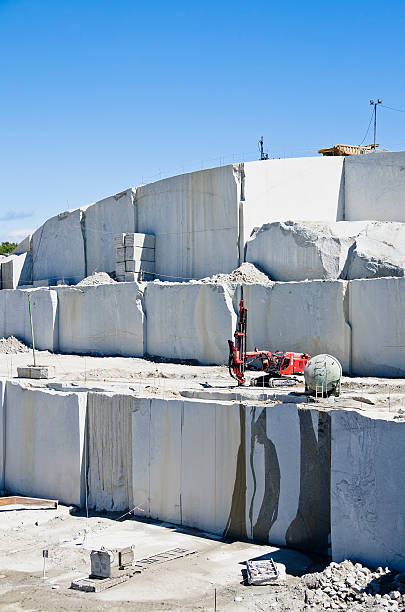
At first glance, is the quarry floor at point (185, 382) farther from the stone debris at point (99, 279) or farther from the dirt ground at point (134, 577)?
the stone debris at point (99, 279)

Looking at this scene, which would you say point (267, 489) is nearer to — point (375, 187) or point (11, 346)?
point (375, 187)

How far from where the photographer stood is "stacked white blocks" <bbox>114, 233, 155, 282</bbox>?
86.6 ft

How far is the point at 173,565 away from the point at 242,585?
4.29 feet

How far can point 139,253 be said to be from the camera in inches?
1043

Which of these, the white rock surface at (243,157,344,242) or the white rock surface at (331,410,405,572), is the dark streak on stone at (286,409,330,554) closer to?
the white rock surface at (331,410,405,572)

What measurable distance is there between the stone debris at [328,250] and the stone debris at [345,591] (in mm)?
10849

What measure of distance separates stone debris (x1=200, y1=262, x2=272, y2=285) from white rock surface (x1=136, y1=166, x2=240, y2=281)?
3.62 feet

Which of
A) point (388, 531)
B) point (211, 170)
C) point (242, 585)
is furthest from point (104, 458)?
point (211, 170)

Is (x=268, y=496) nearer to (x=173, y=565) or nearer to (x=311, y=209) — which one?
(x=173, y=565)

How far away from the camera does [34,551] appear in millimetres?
13008

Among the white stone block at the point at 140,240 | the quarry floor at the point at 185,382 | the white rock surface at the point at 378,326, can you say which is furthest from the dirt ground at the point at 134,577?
the white stone block at the point at 140,240

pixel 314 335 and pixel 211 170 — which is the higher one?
pixel 211 170

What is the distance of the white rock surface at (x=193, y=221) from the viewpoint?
80.1ft

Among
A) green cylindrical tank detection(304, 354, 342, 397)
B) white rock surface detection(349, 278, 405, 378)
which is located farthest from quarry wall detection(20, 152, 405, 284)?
green cylindrical tank detection(304, 354, 342, 397)
